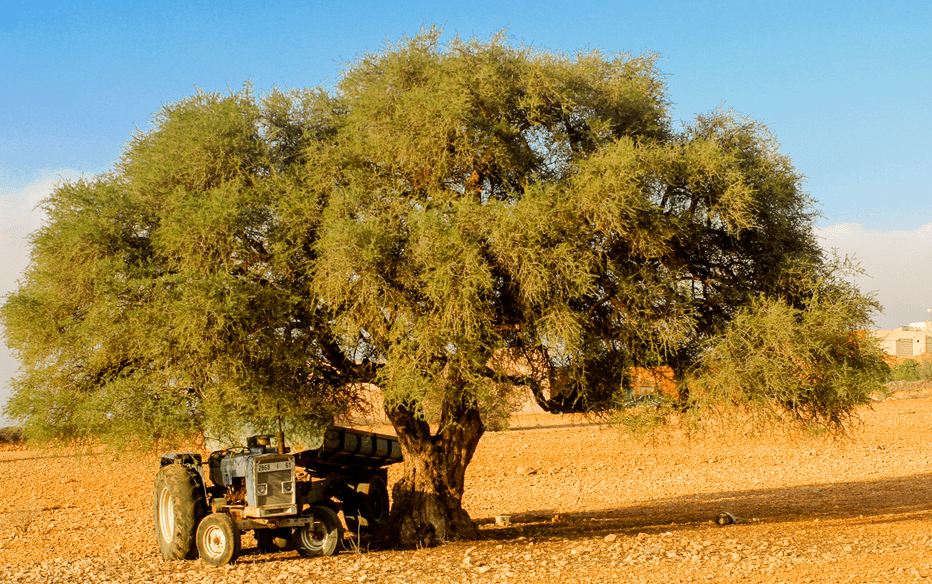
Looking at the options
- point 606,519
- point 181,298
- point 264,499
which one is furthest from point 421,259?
point 606,519

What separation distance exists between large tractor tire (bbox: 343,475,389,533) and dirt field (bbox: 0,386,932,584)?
140 centimetres

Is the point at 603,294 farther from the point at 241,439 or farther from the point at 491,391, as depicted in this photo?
the point at 241,439

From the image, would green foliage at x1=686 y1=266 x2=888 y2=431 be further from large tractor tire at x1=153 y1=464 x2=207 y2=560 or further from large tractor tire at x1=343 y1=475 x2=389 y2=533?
large tractor tire at x1=153 y1=464 x2=207 y2=560

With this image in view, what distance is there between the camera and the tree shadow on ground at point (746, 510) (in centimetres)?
1684

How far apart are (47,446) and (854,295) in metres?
13.3

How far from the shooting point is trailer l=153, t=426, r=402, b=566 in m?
12.4

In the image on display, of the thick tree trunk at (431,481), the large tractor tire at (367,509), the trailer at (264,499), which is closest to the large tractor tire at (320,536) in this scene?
the trailer at (264,499)

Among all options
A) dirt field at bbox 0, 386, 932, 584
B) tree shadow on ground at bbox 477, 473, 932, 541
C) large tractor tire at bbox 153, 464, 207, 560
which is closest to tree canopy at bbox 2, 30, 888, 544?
large tractor tire at bbox 153, 464, 207, 560

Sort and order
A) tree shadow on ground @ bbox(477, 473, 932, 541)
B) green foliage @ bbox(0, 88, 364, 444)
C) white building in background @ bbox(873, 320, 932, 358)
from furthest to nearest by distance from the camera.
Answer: white building in background @ bbox(873, 320, 932, 358) → tree shadow on ground @ bbox(477, 473, 932, 541) → green foliage @ bbox(0, 88, 364, 444)

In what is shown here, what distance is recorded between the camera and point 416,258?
11.9 m

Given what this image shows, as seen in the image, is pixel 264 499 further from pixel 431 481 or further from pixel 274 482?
pixel 431 481

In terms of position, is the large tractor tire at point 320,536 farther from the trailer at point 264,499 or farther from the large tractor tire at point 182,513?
the large tractor tire at point 182,513

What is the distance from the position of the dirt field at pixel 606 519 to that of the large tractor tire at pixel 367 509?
140 centimetres

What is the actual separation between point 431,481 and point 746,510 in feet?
30.5
